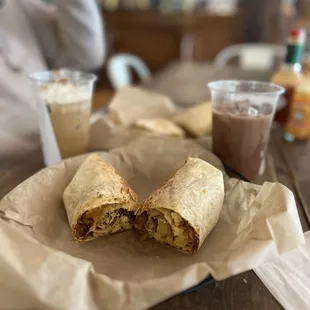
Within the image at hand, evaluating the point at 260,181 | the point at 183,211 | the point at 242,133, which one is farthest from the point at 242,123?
the point at 183,211

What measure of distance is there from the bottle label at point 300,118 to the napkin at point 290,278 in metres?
0.57

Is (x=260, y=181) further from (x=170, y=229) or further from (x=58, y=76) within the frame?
(x=58, y=76)

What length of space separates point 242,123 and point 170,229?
1.13 ft

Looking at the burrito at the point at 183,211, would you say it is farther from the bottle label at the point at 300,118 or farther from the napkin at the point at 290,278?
the bottle label at the point at 300,118

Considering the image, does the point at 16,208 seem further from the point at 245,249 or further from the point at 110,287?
the point at 245,249

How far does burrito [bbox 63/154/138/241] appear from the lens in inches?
29.3

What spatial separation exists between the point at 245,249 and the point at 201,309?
11 cm

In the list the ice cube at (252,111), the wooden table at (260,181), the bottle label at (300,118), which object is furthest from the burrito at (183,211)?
the bottle label at (300,118)

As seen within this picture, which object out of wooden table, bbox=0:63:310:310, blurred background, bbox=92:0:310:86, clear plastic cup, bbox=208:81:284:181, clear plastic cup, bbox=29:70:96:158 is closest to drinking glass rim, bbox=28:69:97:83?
clear plastic cup, bbox=29:70:96:158

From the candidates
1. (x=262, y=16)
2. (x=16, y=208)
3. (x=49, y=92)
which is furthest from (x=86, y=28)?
(x=262, y=16)

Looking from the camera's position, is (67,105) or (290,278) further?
(67,105)

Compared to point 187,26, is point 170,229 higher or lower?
higher

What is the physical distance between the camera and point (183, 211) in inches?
27.2

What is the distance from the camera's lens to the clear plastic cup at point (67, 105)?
961 mm
